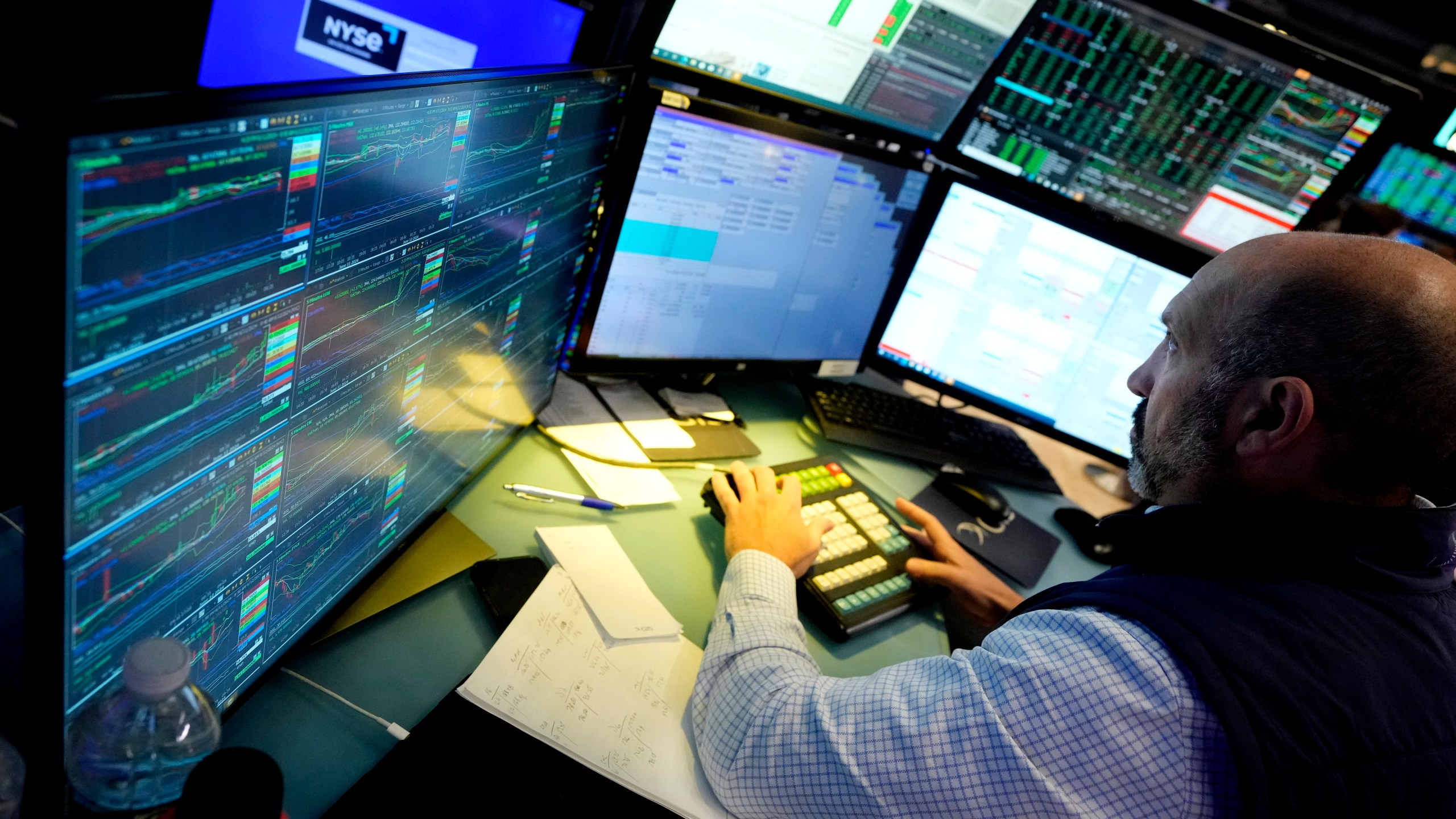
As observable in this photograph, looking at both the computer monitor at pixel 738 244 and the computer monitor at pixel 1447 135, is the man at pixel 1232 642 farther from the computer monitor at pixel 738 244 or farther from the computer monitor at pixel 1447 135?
the computer monitor at pixel 1447 135

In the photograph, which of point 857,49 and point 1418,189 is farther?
point 1418,189

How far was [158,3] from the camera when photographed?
1.43 metres

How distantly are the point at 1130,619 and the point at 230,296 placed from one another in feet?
2.54

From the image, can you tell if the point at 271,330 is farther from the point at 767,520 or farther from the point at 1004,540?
the point at 1004,540

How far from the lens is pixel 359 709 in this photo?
76 cm

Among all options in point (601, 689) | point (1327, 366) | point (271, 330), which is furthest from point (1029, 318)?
point (271, 330)

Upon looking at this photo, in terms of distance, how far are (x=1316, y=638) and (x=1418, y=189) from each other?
459cm

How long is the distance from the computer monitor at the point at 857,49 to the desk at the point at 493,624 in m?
0.55

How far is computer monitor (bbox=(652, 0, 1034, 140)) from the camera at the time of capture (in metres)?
1.23

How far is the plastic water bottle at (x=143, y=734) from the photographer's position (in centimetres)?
49

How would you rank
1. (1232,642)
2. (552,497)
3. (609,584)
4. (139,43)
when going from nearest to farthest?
(1232,642)
(609,584)
(552,497)
(139,43)

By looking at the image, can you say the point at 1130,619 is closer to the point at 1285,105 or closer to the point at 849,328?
the point at 849,328

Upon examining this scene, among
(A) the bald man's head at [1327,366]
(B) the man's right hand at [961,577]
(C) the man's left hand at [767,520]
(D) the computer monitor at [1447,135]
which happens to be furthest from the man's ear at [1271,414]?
(D) the computer monitor at [1447,135]

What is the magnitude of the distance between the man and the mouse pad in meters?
0.35
